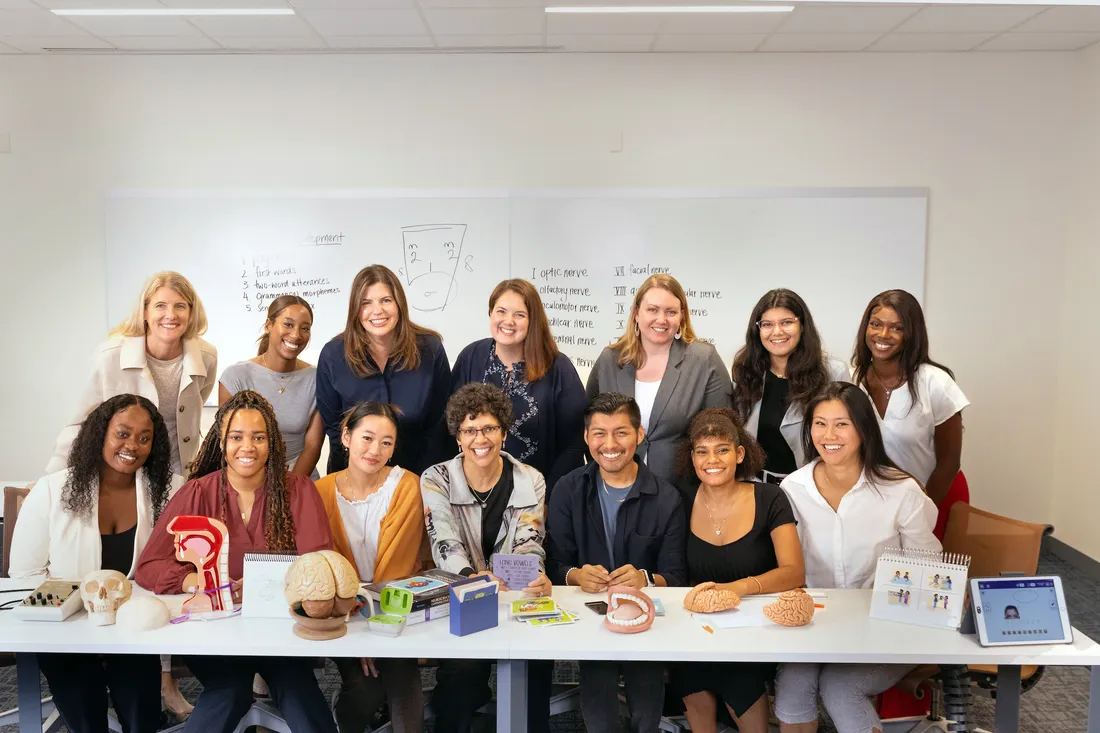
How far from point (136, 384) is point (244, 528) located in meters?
1.10

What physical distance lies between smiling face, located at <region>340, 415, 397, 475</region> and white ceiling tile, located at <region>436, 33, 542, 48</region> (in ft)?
8.60

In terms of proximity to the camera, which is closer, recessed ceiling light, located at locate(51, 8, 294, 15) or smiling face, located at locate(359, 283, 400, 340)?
smiling face, located at locate(359, 283, 400, 340)

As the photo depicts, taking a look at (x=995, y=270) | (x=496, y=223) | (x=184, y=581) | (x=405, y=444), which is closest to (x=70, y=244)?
(x=496, y=223)

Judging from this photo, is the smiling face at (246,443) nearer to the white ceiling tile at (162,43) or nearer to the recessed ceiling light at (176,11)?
the recessed ceiling light at (176,11)

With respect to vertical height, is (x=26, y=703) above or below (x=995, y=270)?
below

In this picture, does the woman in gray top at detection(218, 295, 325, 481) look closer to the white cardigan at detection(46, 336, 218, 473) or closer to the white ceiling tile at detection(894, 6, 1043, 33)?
the white cardigan at detection(46, 336, 218, 473)

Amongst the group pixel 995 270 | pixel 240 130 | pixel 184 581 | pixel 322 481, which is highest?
pixel 240 130

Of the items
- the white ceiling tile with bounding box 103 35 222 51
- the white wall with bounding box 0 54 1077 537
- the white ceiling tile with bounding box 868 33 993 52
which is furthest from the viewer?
the white wall with bounding box 0 54 1077 537

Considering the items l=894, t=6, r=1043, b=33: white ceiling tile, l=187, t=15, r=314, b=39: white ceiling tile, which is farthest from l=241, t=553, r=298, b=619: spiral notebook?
l=894, t=6, r=1043, b=33: white ceiling tile

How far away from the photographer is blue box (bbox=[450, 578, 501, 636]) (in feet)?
7.11

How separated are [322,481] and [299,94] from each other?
9.56ft

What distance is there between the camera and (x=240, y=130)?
4.82 metres

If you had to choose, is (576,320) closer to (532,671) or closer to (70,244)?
(532,671)

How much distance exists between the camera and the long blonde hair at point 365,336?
3109 millimetres
